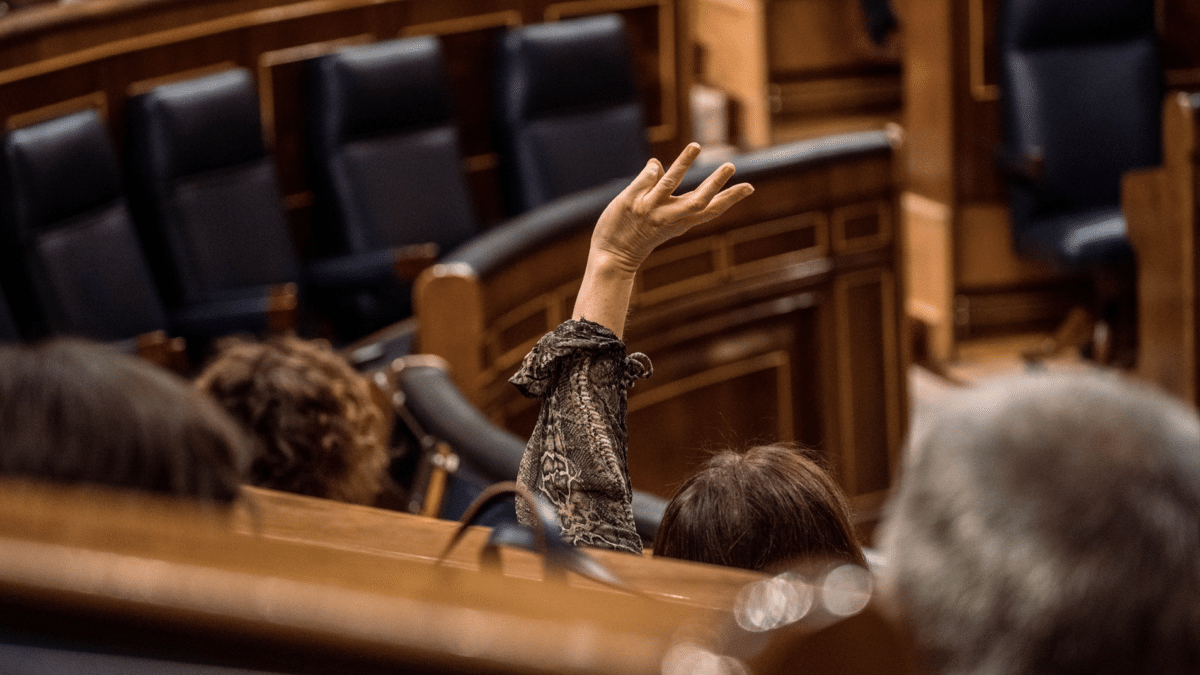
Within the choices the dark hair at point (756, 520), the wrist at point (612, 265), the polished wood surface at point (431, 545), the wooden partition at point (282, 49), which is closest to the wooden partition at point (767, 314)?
the wooden partition at point (282, 49)

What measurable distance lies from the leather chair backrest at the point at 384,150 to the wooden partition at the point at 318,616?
2.58m

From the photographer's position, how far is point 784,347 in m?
2.73

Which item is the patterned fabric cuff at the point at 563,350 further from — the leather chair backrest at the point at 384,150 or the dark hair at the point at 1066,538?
the leather chair backrest at the point at 384,150

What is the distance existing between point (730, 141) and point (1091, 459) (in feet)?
13.4

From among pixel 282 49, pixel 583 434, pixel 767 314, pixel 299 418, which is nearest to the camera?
pixel 583 434

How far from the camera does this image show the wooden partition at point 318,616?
1.24 feet

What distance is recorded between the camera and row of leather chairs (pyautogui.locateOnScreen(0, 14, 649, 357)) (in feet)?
8.12

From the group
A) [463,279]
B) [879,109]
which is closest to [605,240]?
[463,279]

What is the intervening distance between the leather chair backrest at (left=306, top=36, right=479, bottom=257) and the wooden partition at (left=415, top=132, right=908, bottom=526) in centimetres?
65

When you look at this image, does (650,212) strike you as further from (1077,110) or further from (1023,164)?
(1077,110)

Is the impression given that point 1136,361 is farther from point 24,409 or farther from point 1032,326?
point 24,409

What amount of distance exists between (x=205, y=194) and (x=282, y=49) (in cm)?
43

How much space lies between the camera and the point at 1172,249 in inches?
107

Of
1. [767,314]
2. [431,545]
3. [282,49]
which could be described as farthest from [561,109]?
[431,545]
